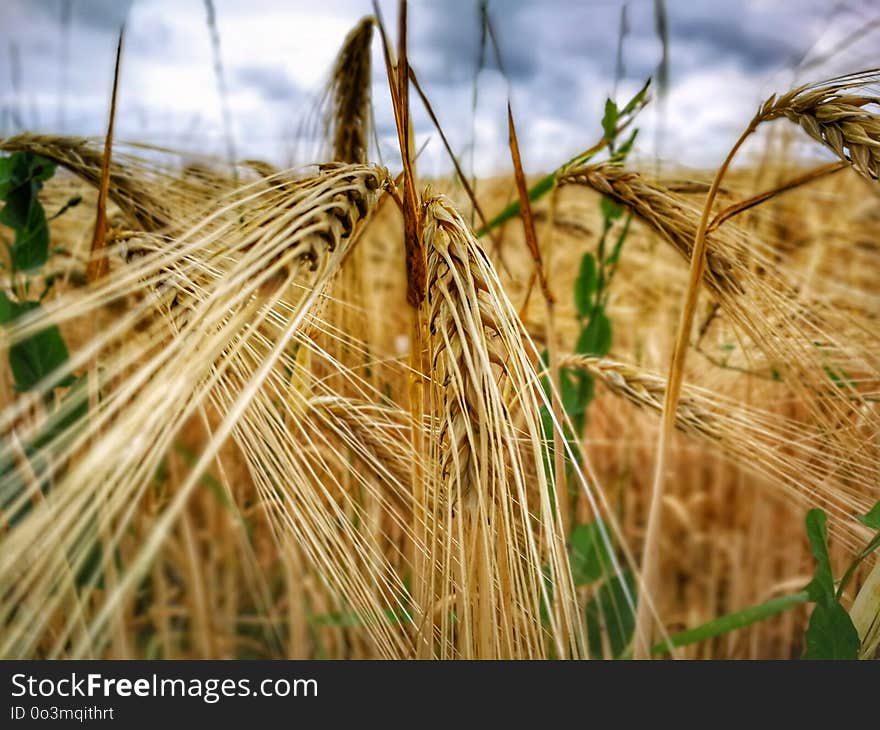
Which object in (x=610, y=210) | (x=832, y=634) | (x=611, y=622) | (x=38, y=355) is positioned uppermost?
(x=610, y=210)

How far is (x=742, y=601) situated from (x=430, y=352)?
141 cm

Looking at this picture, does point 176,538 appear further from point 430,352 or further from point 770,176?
point 770,176

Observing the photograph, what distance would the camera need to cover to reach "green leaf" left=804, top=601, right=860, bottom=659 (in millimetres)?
563

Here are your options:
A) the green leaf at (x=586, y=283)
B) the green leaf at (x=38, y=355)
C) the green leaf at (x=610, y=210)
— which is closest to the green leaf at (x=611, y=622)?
the green leaf at (x=586, y=283)

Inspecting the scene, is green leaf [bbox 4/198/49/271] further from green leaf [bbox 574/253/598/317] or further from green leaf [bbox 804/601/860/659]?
green leaf [bbox 804/601/860/659]

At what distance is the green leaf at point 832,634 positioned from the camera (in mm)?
563

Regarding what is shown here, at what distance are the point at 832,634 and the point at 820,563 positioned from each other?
0.20ft

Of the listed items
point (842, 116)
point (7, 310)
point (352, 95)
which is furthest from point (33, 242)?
point (842, 116)

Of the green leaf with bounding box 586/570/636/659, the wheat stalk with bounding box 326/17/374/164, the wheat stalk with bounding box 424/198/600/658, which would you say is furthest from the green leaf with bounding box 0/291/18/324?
the green leaf with bounding box 586/570/636/659

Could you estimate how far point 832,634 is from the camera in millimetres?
573

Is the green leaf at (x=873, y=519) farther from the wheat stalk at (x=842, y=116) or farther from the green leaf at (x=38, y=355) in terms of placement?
the green leaf at (x=38, y=355)

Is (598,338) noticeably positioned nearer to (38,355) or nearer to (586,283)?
(586,283)
